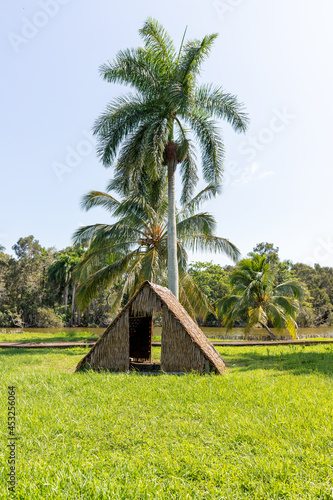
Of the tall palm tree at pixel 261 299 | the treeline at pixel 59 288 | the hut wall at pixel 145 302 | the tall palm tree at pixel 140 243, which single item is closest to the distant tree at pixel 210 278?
the treeline at pixel 59 288

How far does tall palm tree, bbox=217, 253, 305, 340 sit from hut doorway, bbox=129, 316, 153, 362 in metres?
9.30

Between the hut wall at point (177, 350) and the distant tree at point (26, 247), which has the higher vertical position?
the distant tree at point (26, 247)

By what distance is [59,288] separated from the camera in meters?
42.4

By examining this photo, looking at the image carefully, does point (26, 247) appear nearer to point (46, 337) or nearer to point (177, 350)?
point (46, 337)

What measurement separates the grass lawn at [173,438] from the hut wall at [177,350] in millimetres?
701

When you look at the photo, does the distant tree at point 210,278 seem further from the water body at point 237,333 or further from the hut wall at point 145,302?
the hut wall at point 145,302

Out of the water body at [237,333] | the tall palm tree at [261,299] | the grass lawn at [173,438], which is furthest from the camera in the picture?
the water body at [237,333]

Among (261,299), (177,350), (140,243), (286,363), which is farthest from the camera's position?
(261,299)

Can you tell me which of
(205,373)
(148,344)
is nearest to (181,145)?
(148,344)

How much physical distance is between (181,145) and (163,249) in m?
4.83

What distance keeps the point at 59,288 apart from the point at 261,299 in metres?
28.9

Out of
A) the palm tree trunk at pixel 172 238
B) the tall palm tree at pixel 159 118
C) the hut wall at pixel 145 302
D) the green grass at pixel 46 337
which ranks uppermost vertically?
the tall palm tree at pixel 159 118

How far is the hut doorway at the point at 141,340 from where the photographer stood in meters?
10.4

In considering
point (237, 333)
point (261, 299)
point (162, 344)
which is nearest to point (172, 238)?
point (162, 344)
